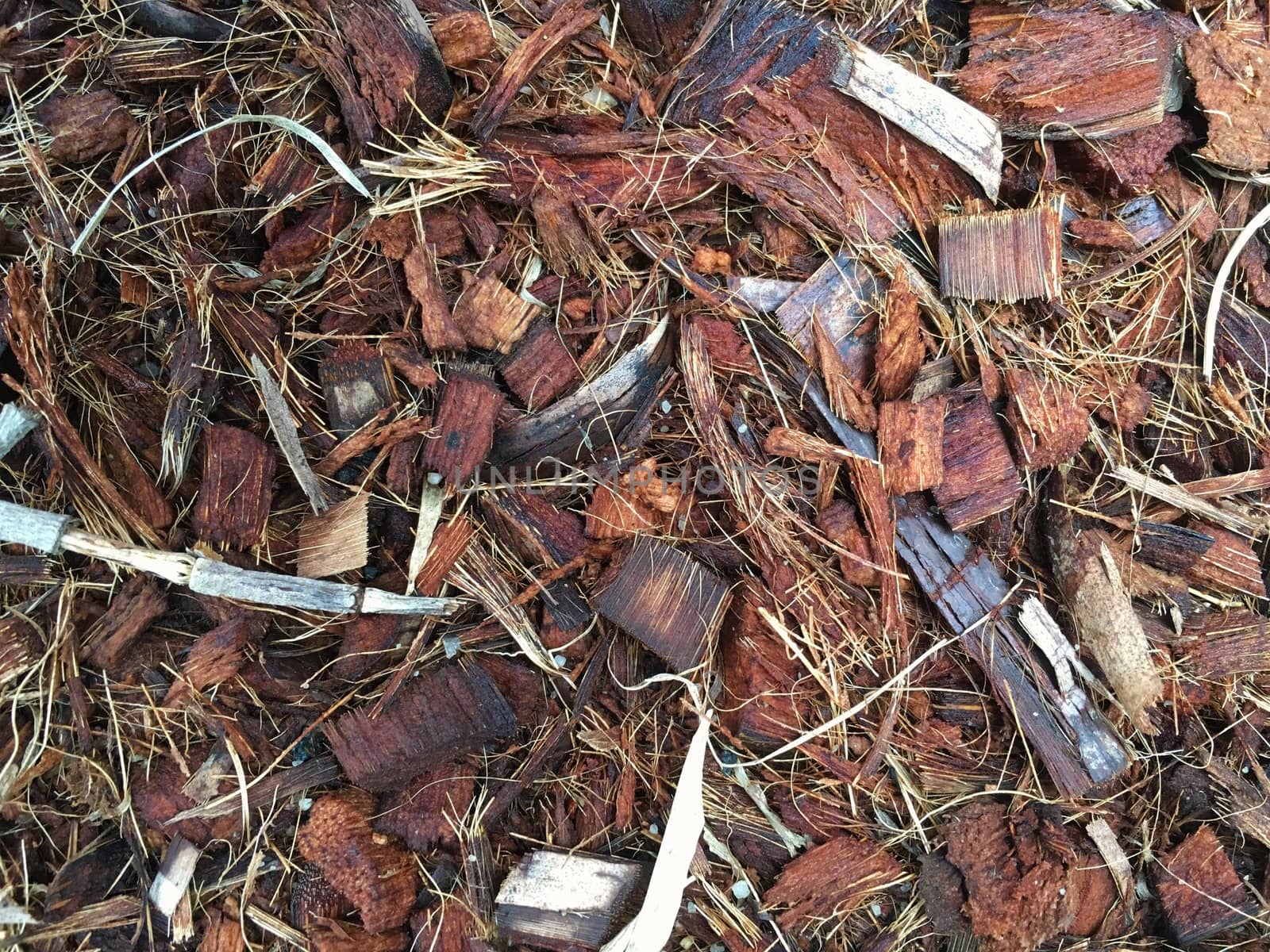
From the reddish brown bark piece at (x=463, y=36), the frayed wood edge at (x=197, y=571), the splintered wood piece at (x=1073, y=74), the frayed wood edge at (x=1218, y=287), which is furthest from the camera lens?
the frayed wood edge at (x=1218, y=287)

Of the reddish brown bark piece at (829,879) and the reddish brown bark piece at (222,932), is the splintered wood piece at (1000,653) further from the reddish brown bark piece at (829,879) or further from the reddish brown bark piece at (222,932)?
the reddish brown bark piece at (222,932)

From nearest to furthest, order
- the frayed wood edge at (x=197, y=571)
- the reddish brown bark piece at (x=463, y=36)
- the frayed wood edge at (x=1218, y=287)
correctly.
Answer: the frayed wood edge at (x=197, y=571), the reddish brown bark piece at (x=463, y=36), the frayed wood edge at (x=1218, y=287)

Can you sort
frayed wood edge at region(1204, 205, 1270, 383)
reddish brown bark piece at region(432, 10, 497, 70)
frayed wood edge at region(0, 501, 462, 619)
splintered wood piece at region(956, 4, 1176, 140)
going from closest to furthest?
frayed wood edge at region(0, 501, 462, 619) → reddish brown bark piece at region(432, 10, 497, 70) → splintered wood piece at region(956, 4, 1176, 140) → frayed wood edge at region(1204, 205, 1270, 383)

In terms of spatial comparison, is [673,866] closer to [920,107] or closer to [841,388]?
[841,388]

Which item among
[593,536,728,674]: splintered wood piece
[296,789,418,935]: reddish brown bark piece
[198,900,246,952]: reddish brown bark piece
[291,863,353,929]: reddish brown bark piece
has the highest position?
[593,536,728,674]: splintered wood piece

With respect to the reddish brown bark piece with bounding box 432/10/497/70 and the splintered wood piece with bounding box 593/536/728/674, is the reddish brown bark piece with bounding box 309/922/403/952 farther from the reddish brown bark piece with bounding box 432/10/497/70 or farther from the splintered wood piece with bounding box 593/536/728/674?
the reddish brown bark piece with bounding box 432/10/497/70

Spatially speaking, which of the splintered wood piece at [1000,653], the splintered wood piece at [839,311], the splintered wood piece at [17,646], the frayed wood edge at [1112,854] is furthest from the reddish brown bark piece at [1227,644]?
the splintered wood piece at [17,646]

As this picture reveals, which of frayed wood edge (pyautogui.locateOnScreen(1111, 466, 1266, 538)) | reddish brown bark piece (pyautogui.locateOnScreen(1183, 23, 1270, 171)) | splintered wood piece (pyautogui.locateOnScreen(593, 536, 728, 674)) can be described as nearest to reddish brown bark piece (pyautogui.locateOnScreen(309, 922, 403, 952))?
splintered wood piece (pyautogui.locateOnScreen(593, 536, 728, 674))

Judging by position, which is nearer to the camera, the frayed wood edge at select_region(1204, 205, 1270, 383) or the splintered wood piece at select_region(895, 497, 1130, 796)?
the splintered wood piece at select_region(895, 497, 1130, 796)
